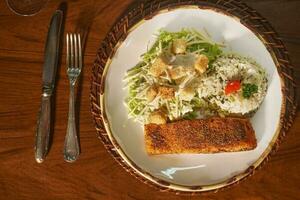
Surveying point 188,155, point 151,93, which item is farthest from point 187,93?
point 188,155

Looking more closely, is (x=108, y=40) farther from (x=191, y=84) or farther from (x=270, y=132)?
(x=270, y=132)

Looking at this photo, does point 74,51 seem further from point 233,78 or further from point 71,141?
point 233,78

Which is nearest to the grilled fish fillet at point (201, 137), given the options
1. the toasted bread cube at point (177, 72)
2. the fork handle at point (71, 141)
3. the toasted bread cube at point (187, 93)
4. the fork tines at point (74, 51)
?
the toasted bread cube at point (187, 93)

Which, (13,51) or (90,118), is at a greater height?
(13,51)

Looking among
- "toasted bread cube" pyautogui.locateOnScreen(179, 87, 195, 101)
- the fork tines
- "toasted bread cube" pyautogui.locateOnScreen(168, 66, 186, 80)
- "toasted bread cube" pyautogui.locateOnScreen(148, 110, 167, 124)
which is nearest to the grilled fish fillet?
"toasted bread cube" pyautogui.locateOnScreen(148, 110, 167, 124)

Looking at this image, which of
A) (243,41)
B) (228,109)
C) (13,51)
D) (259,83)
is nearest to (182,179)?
(228,109)

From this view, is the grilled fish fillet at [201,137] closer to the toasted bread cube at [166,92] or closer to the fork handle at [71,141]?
the toasted bread cube at [166,92]
